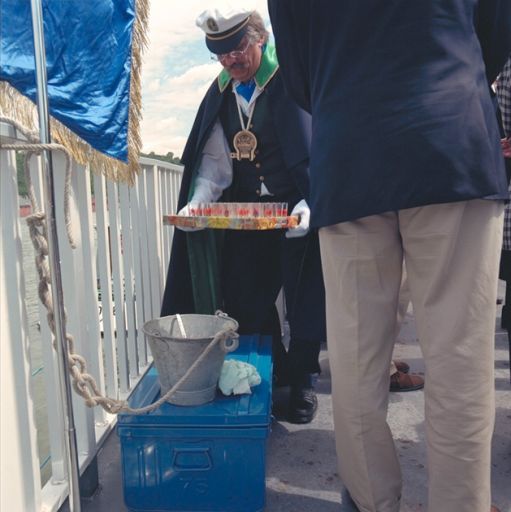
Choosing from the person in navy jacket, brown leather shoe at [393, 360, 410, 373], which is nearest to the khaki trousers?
the person in navy jacket

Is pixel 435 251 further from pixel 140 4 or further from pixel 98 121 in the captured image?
pixel 140 4

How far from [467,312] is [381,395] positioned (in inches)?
12.1

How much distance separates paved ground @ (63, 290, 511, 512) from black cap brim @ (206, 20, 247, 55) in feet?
4.76

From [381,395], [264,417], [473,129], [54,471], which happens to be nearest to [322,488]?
[264,417]

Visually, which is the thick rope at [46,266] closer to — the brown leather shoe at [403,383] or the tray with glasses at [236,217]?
the tray with glasses at [236,217]

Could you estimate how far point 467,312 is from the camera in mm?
1202

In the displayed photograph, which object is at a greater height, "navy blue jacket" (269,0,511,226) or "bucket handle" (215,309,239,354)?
"navy blue jacket" (269,0,511,226)

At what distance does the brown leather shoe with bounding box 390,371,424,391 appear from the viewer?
7.85ft

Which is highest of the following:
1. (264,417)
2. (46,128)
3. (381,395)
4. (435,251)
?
(46,128)

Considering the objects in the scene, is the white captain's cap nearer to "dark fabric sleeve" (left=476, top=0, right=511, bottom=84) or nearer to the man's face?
the man's face

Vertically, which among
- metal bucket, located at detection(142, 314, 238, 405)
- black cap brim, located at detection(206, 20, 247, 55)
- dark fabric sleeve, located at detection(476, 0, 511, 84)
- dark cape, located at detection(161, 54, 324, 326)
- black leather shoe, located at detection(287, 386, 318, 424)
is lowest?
black leather shoe, located at detection(287, 386, 318, 424)

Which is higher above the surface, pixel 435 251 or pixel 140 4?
pixel 140 4

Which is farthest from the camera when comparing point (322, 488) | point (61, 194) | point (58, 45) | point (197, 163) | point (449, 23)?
point (197, 163)

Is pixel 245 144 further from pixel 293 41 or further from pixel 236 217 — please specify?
pixel 293 41
